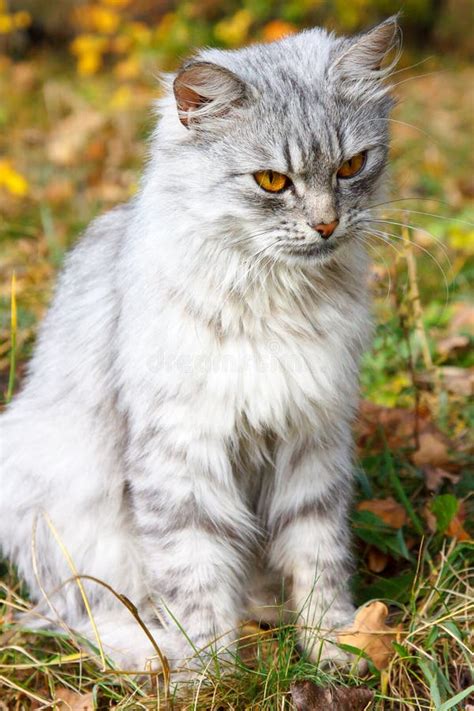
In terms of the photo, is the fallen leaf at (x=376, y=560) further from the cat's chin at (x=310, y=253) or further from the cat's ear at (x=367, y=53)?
the cat's ear at (x=367, y=53)

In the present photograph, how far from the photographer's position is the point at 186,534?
2447 mm

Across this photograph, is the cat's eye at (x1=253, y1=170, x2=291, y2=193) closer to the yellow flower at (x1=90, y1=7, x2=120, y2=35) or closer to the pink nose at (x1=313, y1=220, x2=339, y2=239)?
the pink nose at (x1=313, y1=220, x2=339, y2=239)

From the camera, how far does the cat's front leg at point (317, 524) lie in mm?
2570

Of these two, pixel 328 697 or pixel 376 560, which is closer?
pixel 328 697

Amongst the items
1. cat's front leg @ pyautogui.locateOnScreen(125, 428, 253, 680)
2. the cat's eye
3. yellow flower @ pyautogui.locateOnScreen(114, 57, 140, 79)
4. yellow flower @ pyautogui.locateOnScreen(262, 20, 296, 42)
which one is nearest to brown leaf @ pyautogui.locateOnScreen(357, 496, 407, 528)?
cat's front leg @ pyautogui.locateOnScreen(125, 428, 253, 680)

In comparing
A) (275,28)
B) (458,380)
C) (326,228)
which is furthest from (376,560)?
(275,28)

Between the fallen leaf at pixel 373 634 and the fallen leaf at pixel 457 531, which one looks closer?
the fallen leaf at pixel 373 634

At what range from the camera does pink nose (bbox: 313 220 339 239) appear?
7.30 feet

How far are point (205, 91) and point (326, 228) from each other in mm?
468

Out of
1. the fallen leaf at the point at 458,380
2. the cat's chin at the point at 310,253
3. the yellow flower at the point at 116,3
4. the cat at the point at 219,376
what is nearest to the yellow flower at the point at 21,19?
the yellow flower at the point at 116,3

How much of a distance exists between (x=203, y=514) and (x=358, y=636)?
56cm

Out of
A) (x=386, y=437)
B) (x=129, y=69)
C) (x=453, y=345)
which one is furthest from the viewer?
(x=129, y=69)

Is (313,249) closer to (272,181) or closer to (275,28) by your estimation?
(272,181)

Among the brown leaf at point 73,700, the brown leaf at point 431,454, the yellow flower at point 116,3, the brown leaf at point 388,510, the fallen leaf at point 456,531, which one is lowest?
the brown leaf at point 73,700
